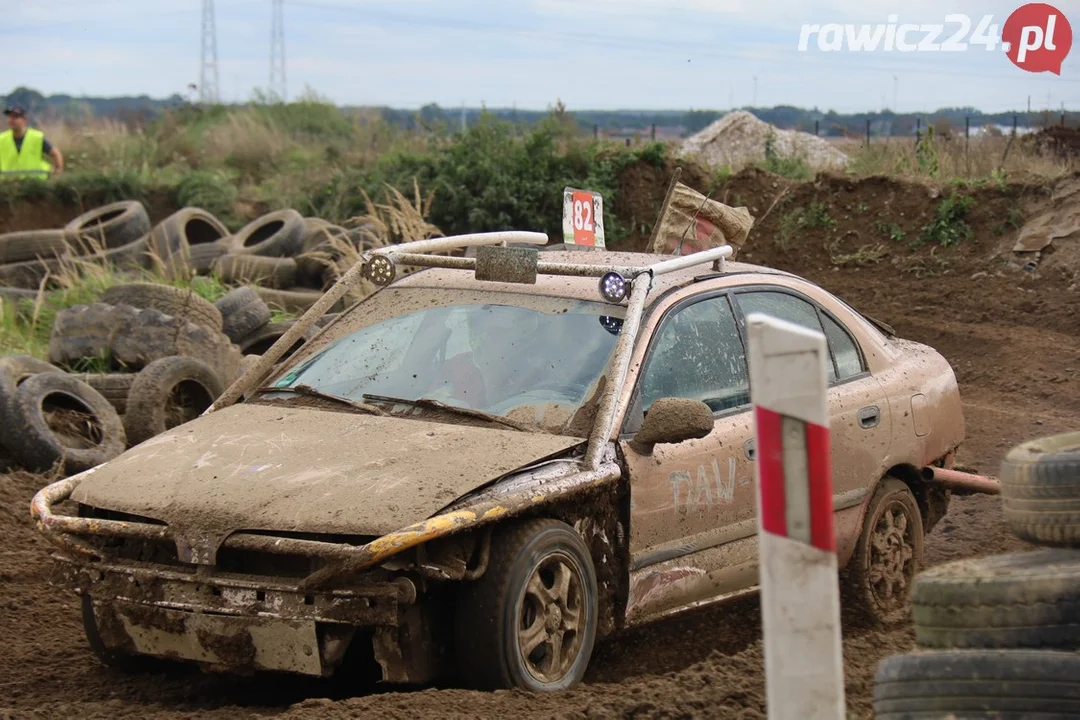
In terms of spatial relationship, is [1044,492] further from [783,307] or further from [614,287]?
[783,307]

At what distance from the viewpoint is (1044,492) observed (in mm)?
4234

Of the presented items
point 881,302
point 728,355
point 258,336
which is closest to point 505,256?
point 728,355

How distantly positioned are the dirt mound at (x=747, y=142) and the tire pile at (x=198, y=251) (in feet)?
26.7

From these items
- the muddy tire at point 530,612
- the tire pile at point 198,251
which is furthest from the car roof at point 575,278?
the tire pile at point 198,251

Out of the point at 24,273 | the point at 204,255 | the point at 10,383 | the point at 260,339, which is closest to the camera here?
the point at 10,383

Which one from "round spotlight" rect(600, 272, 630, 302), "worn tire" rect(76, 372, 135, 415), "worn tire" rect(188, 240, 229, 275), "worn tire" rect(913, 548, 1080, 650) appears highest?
"worn tire" rect(188, 240, 229, 275)

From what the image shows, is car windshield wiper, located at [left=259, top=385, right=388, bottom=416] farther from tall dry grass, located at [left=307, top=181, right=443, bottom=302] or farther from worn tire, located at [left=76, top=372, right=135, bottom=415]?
tall dry grass, located at [left=307, top=181, right=443, bottom=302]

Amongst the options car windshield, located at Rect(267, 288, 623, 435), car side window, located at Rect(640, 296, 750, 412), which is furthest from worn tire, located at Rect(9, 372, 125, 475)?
car side window, located at Rect(640, 296, 750, 412)

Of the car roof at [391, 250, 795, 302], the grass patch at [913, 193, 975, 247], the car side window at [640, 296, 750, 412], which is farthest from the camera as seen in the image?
the grass patch at [913, 193, 975, 247]

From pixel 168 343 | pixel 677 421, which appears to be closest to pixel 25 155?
pixel 168 343

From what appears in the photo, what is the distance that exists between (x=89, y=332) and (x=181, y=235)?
5.14 meters

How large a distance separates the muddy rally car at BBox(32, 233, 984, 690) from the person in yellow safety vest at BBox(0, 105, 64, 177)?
15061mm

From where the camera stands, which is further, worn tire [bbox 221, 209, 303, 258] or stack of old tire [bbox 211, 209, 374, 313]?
worn tire [bbox 221, 209, 303, 258]

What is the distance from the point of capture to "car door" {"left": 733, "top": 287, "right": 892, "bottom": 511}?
20.4 ft
